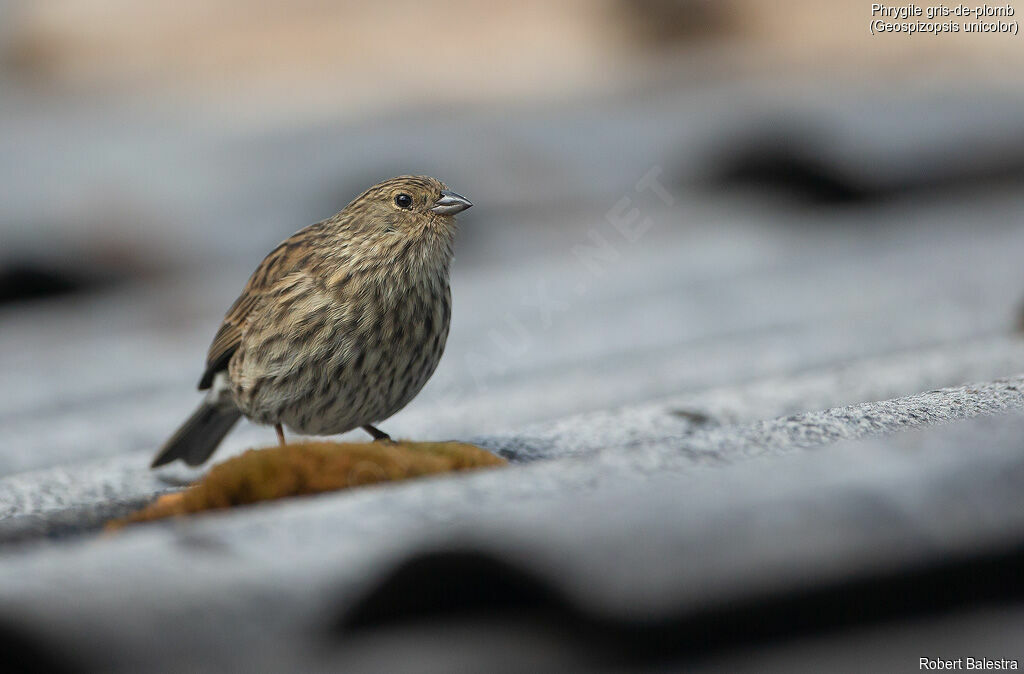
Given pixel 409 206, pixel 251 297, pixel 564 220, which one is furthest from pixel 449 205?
pixel 564 220

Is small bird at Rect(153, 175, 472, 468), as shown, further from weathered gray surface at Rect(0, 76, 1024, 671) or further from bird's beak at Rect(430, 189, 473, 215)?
weathered gray surface at Rect(0, 76, 1024, 671)

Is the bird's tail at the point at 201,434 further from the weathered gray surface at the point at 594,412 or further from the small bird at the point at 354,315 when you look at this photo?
the weathered gray surface at the point at 594,412

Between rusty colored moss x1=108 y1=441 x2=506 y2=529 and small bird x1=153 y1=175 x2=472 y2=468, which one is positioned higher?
small bird x1=153 y1=175 x2=472 y2=468

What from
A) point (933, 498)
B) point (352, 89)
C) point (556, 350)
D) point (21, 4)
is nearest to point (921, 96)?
point (556, 350)

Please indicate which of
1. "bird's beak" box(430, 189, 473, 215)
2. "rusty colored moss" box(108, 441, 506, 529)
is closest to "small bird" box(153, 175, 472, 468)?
"bird's beak" box(430, 189, 473, 215)

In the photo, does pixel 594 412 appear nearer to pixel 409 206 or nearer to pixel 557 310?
pixel 409 206

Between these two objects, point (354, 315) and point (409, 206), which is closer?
point (354, 315)
